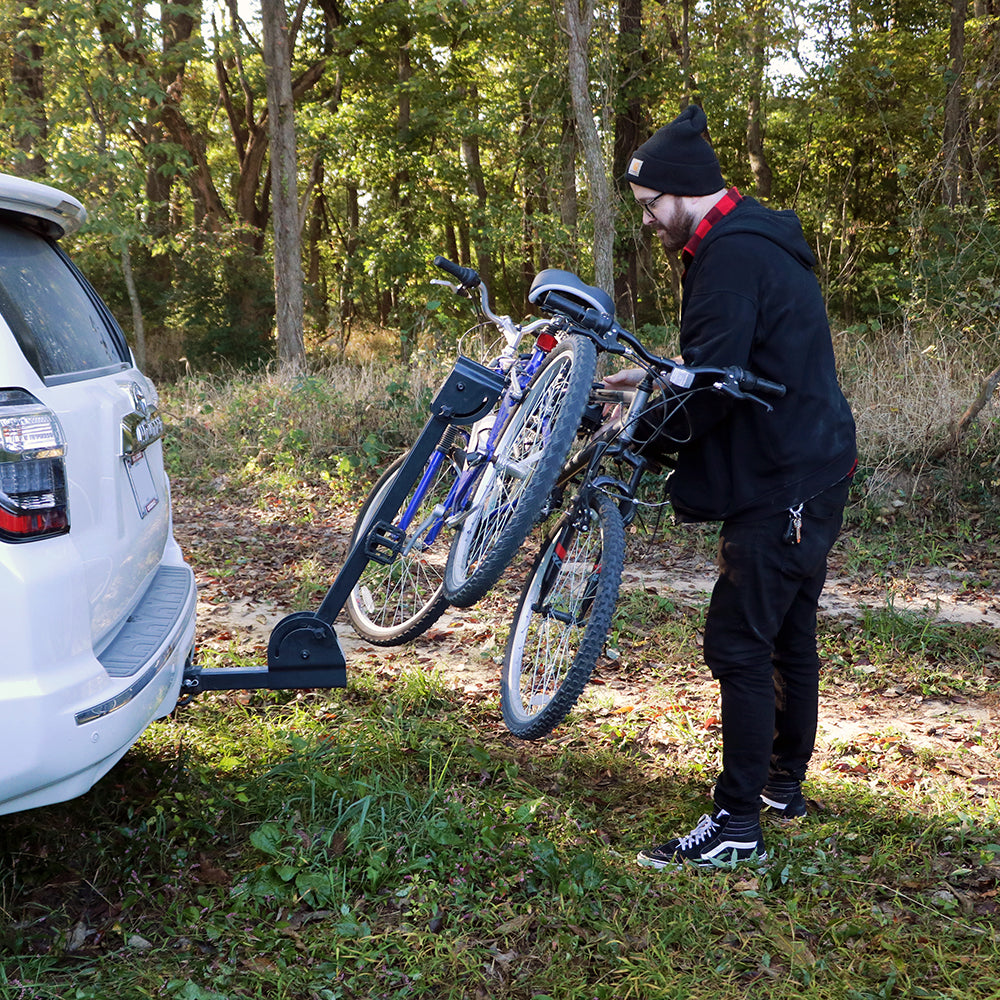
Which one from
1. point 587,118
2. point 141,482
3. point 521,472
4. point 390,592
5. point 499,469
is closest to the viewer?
point 141,482

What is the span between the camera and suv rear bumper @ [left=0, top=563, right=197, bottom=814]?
206 cm

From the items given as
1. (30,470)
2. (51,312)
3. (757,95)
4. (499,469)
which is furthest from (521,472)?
(757,95)

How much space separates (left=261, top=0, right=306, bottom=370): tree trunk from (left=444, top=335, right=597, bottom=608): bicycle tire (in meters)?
11.0

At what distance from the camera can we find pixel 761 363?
3.00m

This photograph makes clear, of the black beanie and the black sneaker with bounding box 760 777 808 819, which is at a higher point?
the black beanie

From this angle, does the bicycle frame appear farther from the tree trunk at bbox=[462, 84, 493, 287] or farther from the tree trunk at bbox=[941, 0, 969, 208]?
the tree trunk at bbox=[462, 84, 493, 287]

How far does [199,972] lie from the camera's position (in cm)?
251

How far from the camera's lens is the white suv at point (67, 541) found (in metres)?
2.09

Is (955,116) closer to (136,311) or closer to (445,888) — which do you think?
(136,311)

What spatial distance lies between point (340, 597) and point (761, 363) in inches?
69.7

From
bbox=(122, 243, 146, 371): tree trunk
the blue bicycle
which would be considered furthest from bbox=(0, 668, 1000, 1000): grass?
bbox=(122, 243, 146, 371): tree trunk

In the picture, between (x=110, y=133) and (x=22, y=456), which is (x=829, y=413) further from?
(x=110, y=133)

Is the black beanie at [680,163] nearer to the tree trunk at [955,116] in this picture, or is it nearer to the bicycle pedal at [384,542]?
the bicycle pedal at [384,542]

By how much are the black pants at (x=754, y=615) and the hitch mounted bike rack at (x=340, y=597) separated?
1.09 metres
